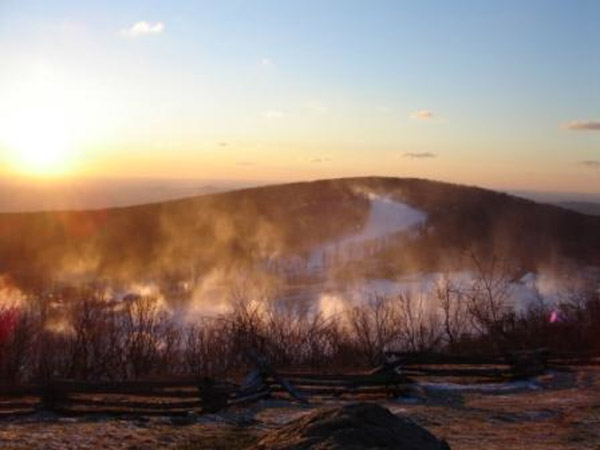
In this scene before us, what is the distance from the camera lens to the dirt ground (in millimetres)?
A: 9055

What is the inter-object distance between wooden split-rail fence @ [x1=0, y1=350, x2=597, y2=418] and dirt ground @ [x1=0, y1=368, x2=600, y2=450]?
0.34 meters

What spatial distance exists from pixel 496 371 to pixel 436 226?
41552mm

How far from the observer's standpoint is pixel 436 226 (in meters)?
56.1

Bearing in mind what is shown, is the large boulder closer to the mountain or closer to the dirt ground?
the dirt ground

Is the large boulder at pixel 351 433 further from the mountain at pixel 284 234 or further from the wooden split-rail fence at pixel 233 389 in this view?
the mountain at pixel 284 234

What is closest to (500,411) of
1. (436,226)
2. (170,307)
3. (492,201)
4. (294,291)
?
(170,307)

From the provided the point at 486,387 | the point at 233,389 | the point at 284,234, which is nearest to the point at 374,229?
the point at 284,234

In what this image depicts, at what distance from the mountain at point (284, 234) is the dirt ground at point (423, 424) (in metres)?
34.8

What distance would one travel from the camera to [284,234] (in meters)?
57.2

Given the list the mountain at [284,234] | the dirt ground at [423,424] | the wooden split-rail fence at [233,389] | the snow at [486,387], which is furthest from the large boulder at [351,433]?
the mountain at [284,234]

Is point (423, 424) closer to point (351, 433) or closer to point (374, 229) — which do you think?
point (351, 433)

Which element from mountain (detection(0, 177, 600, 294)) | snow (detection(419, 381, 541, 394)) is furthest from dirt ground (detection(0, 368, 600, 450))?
mountain (detection(0, 177, 600, 294))

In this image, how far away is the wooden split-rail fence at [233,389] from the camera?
11.2 meters

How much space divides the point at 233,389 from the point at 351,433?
6.67 meters
